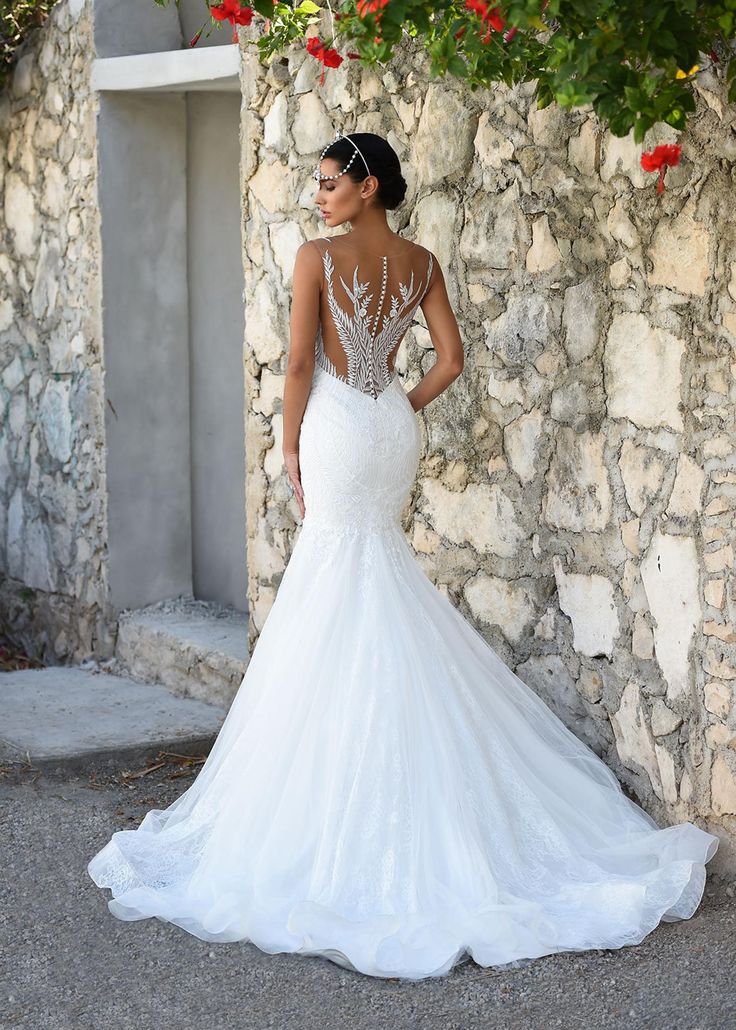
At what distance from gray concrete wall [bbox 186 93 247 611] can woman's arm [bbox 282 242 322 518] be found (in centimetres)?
246

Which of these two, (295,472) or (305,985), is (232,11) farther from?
(305,985)

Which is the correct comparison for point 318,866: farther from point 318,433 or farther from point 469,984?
point 318,433

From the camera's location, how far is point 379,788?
11.1 feet

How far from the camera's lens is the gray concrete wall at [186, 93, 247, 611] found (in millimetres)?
6086

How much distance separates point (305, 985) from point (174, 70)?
391 centimetres

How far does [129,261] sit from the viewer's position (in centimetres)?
596

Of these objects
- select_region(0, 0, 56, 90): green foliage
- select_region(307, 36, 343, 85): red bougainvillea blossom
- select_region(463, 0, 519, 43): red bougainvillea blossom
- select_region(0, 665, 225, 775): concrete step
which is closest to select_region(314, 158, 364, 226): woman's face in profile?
select_region(307, 36, 343, 85): red bougainvillea blossom

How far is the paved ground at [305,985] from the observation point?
2895 millimetres

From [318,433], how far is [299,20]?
4.23ft

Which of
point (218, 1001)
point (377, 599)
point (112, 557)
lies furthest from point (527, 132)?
point (112, 557)

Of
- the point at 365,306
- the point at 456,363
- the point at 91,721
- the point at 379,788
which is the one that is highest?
the point at 365,306

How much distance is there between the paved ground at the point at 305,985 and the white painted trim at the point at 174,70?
10.9ft

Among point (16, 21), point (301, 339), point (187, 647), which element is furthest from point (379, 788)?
point (16, 21)

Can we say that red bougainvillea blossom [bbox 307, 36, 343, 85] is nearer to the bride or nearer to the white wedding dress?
the bride
